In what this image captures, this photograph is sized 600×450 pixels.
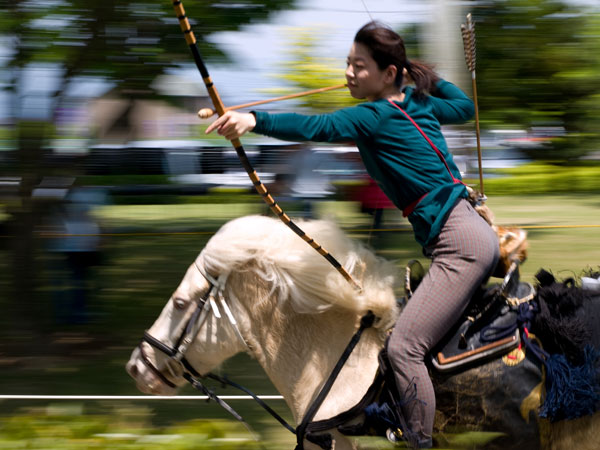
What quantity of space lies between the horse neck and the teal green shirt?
1.61 feet

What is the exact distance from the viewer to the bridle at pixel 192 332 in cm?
302

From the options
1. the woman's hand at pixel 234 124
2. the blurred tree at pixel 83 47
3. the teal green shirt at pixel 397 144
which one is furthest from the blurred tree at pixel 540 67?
the woman's hand at pixel 234 124

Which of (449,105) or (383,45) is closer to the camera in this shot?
(383,45)

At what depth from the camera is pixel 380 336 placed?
298cm

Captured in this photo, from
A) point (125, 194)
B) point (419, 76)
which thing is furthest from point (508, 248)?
point (125, 194)

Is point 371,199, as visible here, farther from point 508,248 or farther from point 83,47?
point 508,248

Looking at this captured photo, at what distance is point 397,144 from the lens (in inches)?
110

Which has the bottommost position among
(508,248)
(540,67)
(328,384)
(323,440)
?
(540,67)

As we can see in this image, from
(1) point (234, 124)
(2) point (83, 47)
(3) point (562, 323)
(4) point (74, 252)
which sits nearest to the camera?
(1) point (234, 124)

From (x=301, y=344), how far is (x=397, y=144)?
92cm

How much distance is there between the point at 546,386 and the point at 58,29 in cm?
466

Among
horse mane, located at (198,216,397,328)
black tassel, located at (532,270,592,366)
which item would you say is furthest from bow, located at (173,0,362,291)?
black tassel, located at (532,270,592,366)

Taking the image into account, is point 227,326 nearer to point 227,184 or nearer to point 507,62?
point 227,184

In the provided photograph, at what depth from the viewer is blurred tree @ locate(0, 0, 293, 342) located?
18.9 ft
